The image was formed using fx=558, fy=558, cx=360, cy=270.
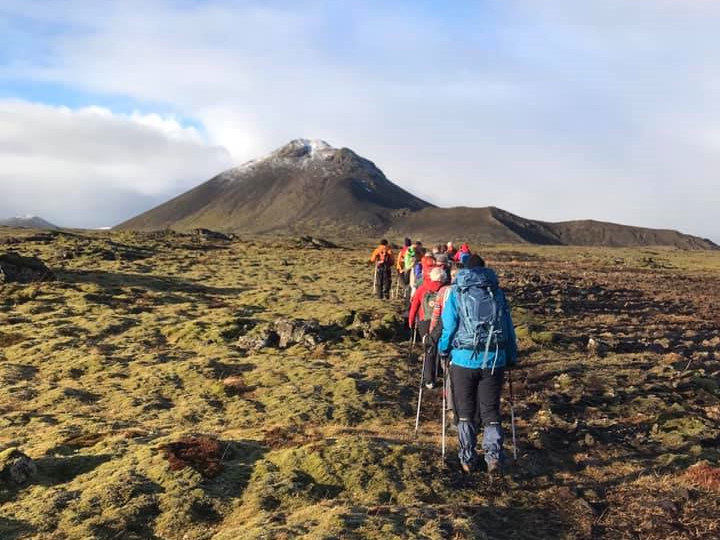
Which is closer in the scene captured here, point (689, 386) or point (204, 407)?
point (204, 407)

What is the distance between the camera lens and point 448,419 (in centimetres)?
1230

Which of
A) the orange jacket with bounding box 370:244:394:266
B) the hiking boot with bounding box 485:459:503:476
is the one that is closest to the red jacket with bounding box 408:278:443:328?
the hiking boot with bounding box 485:459:503:476

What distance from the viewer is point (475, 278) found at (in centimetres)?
916

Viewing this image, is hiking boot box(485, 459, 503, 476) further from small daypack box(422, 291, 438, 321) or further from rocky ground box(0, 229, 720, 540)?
→ small daypack box(422, 291, 438, 321)

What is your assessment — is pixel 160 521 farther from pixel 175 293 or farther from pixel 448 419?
pixel 175 293

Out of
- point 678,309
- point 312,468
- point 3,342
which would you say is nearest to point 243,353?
point 3,342

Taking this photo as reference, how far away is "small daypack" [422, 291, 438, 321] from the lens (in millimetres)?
13070

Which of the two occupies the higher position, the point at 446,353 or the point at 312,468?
the point at 446,353

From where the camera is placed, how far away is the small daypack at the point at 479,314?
8914 mm

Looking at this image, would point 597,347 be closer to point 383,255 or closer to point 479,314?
point 383,255

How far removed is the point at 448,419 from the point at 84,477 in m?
7.20

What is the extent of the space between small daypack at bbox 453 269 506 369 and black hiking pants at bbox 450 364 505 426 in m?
0.26

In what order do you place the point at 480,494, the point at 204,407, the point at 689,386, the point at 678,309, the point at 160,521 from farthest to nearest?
1. the point at 678,309
2. the point at 689,386
3. the point at 204,407
4. the point at 480,494
5. the point at 160,521

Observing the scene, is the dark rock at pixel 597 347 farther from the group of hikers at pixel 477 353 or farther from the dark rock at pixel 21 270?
the dark rock at pixel 21 270
